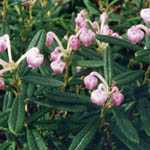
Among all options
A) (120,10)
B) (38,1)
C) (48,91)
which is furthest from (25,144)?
(120,10)

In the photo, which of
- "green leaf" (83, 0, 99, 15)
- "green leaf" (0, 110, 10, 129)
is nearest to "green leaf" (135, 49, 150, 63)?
"green leaf" (0, 110, 10, 129)

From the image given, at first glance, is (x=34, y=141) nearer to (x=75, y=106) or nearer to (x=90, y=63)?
(x=75, y=106)

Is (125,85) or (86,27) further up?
(86,27)

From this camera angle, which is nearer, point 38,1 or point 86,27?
point 86,27

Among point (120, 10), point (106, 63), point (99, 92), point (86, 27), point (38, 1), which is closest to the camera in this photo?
point (99, 92)

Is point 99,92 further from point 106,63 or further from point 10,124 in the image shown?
point 10,124

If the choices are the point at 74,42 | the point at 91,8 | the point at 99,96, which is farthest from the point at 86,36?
the point at 91,8

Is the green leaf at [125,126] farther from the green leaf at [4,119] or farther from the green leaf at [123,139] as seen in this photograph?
the green leaf at [4,119]
